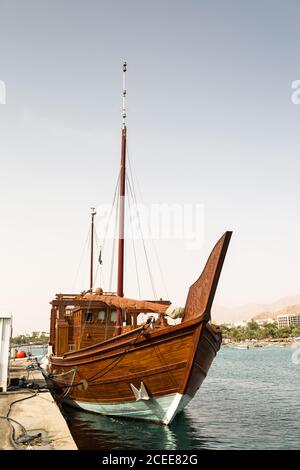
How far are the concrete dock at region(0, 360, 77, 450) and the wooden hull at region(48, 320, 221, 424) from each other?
2.76m

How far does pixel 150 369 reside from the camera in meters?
13.3

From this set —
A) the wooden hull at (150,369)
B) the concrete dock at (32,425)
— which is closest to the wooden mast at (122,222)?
the wooden hull at (150,369)

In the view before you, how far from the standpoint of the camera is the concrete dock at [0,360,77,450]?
7.46 metres

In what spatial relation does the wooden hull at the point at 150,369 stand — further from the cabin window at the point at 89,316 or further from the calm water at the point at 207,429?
the cabin window at the point at 89,316

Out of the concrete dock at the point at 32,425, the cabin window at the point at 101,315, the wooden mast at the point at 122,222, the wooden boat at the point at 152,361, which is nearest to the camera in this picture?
the concrete dock at the point at 32,425

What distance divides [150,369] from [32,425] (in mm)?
5191

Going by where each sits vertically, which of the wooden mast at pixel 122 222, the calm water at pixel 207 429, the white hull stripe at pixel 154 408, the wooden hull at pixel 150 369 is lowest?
the calm water at pixel 207 429

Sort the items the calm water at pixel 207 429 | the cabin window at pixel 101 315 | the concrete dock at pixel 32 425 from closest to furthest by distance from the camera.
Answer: the concrete dock at pixel 32 425, the calm water at pixel 207 429, the cabin window at pixel 101 315

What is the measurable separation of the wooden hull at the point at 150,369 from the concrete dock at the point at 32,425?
276 cm

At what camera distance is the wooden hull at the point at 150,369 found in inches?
502

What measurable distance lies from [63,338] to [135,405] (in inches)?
259

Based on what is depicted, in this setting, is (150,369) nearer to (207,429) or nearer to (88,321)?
(207,429)

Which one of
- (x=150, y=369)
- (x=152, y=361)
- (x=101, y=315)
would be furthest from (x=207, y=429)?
(x=101, y=315)
